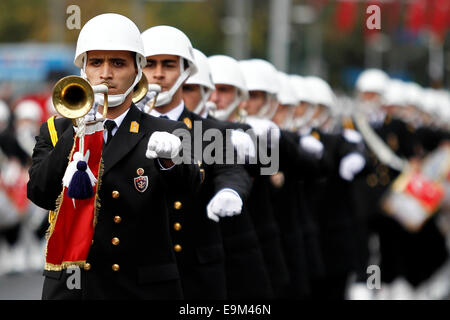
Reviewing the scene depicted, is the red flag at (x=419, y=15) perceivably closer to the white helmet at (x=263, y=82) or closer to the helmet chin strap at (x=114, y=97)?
the white helmet at (x=263, y=82)

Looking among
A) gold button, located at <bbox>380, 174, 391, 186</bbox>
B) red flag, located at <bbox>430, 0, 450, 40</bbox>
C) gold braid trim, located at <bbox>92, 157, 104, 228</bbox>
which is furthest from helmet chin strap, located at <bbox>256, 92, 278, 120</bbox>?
red flag, located at <bbox>430, 0, 450, 40</bbox>

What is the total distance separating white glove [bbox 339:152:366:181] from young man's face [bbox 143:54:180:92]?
5.15 m

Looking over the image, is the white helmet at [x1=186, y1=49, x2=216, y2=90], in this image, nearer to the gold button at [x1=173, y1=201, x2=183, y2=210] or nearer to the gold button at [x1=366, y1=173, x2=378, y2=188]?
the gold button at [x1=173, y1=201, x2=183, y2=210]

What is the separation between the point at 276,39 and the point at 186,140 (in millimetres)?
23864

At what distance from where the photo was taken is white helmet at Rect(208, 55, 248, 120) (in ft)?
30.2

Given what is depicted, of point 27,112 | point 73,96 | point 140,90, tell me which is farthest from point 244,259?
point 27,112

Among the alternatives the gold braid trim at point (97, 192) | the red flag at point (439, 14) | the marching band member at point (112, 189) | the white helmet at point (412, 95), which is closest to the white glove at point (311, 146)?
the marching band member at point (112, 189)

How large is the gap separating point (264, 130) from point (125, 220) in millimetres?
2803

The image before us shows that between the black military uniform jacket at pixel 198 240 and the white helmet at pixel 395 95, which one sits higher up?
the white helmet at pixel 395 95

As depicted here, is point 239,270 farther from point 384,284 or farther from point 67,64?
point 67,64

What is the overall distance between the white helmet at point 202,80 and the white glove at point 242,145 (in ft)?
4.01

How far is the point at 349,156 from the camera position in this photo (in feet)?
41.2

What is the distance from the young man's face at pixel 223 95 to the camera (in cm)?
924
